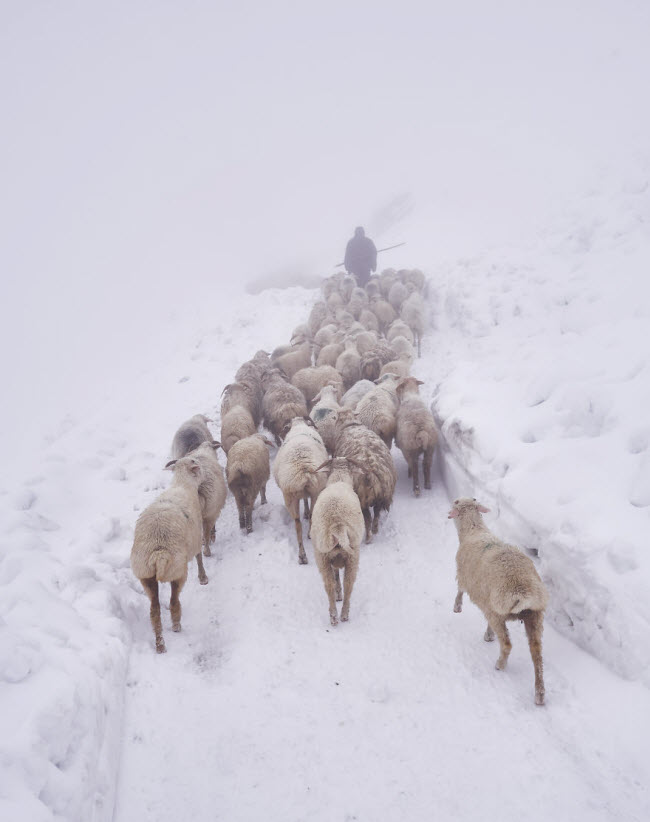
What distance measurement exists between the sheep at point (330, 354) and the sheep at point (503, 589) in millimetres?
6727

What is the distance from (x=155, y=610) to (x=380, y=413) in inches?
167

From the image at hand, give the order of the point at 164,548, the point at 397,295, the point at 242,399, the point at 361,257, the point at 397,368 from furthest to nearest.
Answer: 1. the point at 361,257
2. the point at 397,295
3. the point at 397,368
4. the point at 242,399
5. the point at 164,548

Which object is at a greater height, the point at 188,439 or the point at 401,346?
the point at 188,439

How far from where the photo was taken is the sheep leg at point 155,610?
4109 millimetres

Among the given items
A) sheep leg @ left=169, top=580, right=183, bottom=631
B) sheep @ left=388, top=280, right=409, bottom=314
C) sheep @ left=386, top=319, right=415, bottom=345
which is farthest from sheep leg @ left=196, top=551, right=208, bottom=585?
sheep @ left=388, top=280, right=409, bottom=314

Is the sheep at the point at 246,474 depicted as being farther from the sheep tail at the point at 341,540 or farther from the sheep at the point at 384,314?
the sheep at the point at 384,314

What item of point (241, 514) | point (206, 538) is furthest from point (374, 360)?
point (206, 538)

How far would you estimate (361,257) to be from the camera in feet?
57.7

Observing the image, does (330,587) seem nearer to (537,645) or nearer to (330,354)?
(537,645)

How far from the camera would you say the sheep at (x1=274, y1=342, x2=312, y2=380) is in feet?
34.6

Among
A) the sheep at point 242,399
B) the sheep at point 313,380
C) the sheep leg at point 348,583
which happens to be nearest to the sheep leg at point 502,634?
the sheep leg at point 348,583

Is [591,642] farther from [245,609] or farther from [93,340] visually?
[93,340]

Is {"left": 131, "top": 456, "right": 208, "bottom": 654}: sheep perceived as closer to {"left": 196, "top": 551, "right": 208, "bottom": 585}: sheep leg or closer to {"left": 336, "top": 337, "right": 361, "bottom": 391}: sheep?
{"left": 196, "top": 551, "right": 208, "bottom": 585}: sheep leg

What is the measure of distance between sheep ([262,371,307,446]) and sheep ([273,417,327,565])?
130 cm
